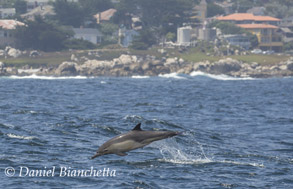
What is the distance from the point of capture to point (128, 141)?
62.3ft

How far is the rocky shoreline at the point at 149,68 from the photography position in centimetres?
17662

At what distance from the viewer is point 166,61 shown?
627 ft

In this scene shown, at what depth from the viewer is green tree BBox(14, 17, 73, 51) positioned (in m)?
186

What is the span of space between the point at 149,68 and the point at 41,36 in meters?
33.3

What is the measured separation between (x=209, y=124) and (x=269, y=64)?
142768 millimetres

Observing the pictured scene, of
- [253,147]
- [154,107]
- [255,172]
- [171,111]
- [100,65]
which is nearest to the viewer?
[255,172]

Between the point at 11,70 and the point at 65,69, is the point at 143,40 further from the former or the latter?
the point at 11,70

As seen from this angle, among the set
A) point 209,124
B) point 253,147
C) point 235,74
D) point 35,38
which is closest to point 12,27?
point 35,38

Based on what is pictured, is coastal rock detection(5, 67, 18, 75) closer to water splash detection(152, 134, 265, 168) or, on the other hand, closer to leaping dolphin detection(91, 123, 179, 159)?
water splash detection(152, 134, 265, 168)

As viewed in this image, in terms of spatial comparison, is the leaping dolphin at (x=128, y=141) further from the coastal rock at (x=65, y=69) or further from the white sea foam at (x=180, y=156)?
the coastal rock at (x=65, y=69)

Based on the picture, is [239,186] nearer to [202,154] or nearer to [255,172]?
[255,172]

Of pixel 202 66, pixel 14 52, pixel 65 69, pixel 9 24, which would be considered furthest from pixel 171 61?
pixel 9 24

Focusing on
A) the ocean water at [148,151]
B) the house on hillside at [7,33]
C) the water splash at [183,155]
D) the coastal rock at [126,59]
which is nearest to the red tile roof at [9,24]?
the house on hillside at [7,33]

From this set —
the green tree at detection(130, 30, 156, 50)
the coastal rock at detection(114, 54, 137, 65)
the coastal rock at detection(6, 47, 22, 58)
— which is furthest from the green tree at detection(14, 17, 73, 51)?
the green tree at detection(130, 30, 156, 50)
